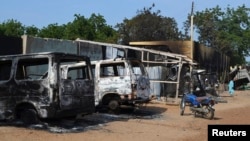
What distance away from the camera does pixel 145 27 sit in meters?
44.6

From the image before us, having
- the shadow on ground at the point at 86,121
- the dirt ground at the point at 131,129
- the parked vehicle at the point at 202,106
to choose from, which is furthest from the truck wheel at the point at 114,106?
the parked vehicle at the point at 202,106

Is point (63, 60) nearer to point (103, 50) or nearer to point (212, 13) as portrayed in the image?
point (103, 50)

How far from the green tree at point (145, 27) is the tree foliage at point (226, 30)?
9.54m

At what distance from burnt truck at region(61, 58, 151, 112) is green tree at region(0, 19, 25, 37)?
2695 centimetres

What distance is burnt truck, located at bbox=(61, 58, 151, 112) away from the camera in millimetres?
15812

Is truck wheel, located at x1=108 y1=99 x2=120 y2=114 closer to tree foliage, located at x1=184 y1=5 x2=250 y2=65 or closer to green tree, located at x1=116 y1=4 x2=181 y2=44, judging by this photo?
green tree, located at x1=116 y1=4 x2=181 y2=44

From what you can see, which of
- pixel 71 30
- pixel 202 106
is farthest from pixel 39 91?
pixel 71 30

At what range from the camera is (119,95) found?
16.0 meters

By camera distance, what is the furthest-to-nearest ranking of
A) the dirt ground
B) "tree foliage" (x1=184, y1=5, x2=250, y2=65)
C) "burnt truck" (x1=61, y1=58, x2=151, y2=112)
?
"tree foliage" (x1=184, y1=5, x2=250, y2=65) < "burnt truck" (x1=61, y1=58, x2=151, y2=112) < the dirt ground

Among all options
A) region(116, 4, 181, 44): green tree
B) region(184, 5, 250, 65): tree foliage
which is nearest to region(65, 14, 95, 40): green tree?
region(116, 4, 181, 44): green tree

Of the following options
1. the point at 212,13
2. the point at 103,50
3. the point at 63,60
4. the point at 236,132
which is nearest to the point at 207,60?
the point at 103,50

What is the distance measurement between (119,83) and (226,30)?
2106 inches

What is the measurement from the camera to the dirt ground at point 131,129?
1108 centimetres

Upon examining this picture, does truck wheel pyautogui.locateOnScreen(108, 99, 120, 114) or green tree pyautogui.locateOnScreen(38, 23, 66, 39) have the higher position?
green tree pyautogui.locateOnScreen(38, 23, 66, 39)
